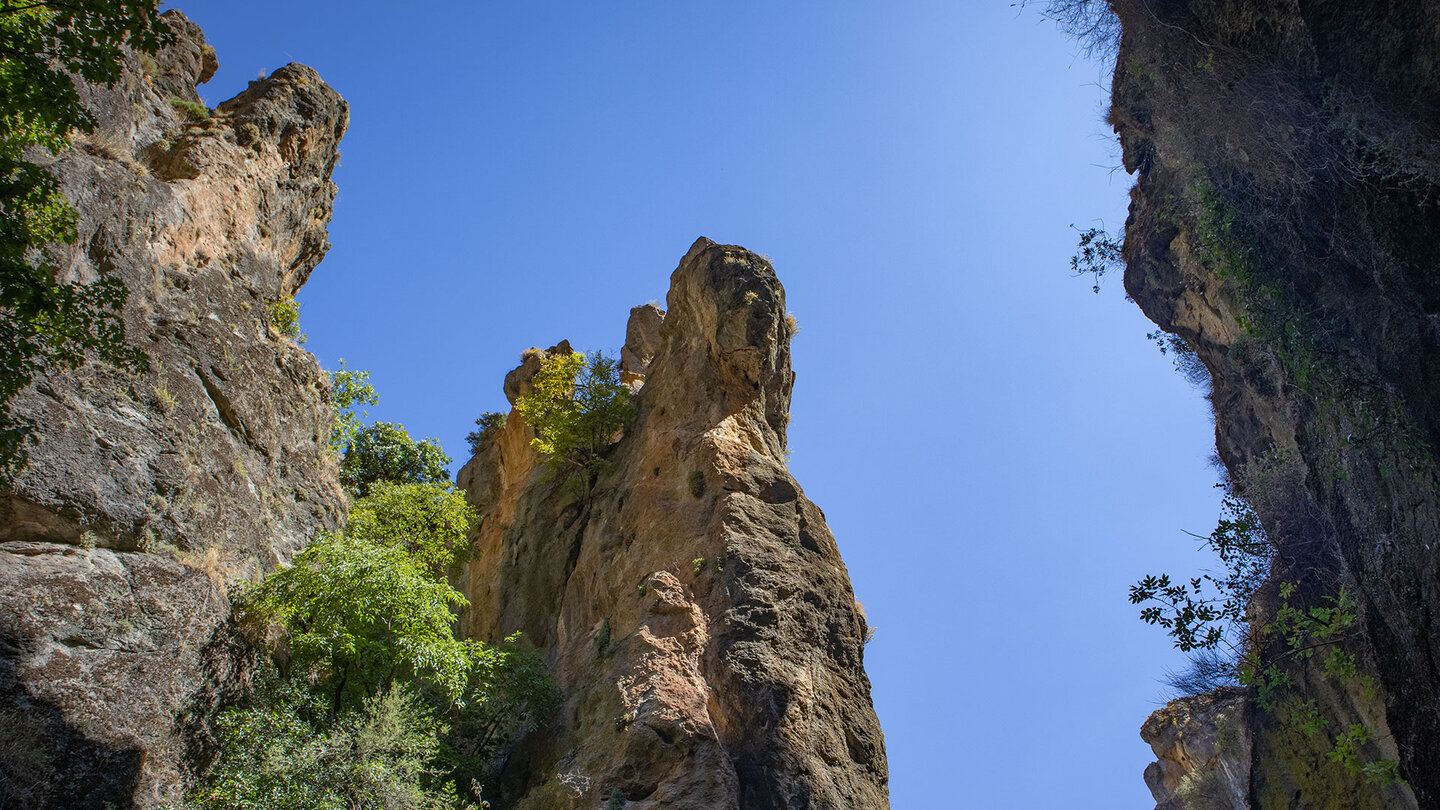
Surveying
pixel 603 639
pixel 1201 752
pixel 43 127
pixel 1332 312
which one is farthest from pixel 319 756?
pixel 1201 752

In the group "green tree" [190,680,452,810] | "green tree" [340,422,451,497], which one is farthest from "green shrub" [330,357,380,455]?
"green tree" [190,680,452,810]

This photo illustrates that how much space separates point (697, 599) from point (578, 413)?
9.08 metres

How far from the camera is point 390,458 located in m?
31.8

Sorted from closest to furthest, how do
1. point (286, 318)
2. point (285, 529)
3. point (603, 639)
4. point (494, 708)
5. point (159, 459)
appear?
point (159, 459) → point (285, 529) → point (494, 708) → point (603, 639) → point (286, 318)

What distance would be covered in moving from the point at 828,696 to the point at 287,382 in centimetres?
1332

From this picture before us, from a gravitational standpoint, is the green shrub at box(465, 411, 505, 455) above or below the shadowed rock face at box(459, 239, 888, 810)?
above

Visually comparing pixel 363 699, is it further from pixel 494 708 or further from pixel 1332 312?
pixel 1332 312

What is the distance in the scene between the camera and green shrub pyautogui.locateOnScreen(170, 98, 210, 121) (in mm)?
23797

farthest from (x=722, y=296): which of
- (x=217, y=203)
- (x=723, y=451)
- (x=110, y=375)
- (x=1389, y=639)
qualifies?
(x=1389, y=639)

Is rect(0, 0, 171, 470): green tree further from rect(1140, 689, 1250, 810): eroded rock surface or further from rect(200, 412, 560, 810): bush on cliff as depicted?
rect(1140, 689, 1250, 810): eroded rock surface

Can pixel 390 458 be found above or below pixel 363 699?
above

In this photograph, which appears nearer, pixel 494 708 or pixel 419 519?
pixel 494 708

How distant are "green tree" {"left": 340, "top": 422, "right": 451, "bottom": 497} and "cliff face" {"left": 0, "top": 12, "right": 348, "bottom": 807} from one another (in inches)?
285

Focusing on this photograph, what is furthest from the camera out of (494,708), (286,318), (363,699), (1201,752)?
(1201,752)
